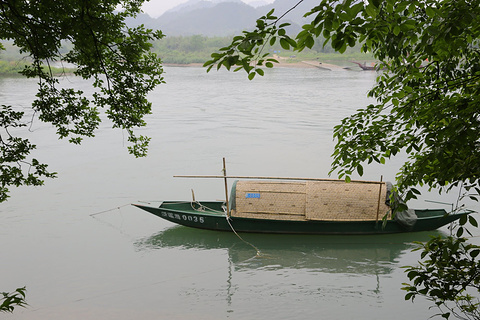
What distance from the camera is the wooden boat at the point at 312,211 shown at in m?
12.3

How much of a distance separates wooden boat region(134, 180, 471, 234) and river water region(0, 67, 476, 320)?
1.34ft

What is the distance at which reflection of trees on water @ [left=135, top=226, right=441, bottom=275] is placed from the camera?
11.6 metres

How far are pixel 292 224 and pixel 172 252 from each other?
308 cm

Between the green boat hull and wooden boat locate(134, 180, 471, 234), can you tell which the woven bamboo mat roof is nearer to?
wooden boat locate(134, 180, 471, 234)

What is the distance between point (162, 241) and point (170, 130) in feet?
46.5

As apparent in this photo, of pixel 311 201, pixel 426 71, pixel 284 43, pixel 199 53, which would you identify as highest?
pixel 284 43

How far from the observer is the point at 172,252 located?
1234cm

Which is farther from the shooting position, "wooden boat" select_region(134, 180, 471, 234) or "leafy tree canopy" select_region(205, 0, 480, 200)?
"wooden boat" select_region(134, 180, 471, 234)

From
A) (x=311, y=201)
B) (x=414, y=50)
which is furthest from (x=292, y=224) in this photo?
(x=414, y=50)

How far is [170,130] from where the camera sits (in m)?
26.6

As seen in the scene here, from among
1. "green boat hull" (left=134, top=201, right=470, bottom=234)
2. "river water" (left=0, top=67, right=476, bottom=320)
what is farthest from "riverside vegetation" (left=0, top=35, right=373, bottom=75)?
"green boat hull" (left=134, top=201, right=470, bottom=234)

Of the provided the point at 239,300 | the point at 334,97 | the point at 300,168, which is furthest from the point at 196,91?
the point at 239,300

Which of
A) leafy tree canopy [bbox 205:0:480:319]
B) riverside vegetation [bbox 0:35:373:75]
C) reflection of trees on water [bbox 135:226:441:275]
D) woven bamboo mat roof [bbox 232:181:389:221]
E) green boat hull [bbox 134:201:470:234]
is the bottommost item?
riverside vegetation [bbox 0:35:373:75]

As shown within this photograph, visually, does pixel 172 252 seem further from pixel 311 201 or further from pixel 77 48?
pixel 77 48
